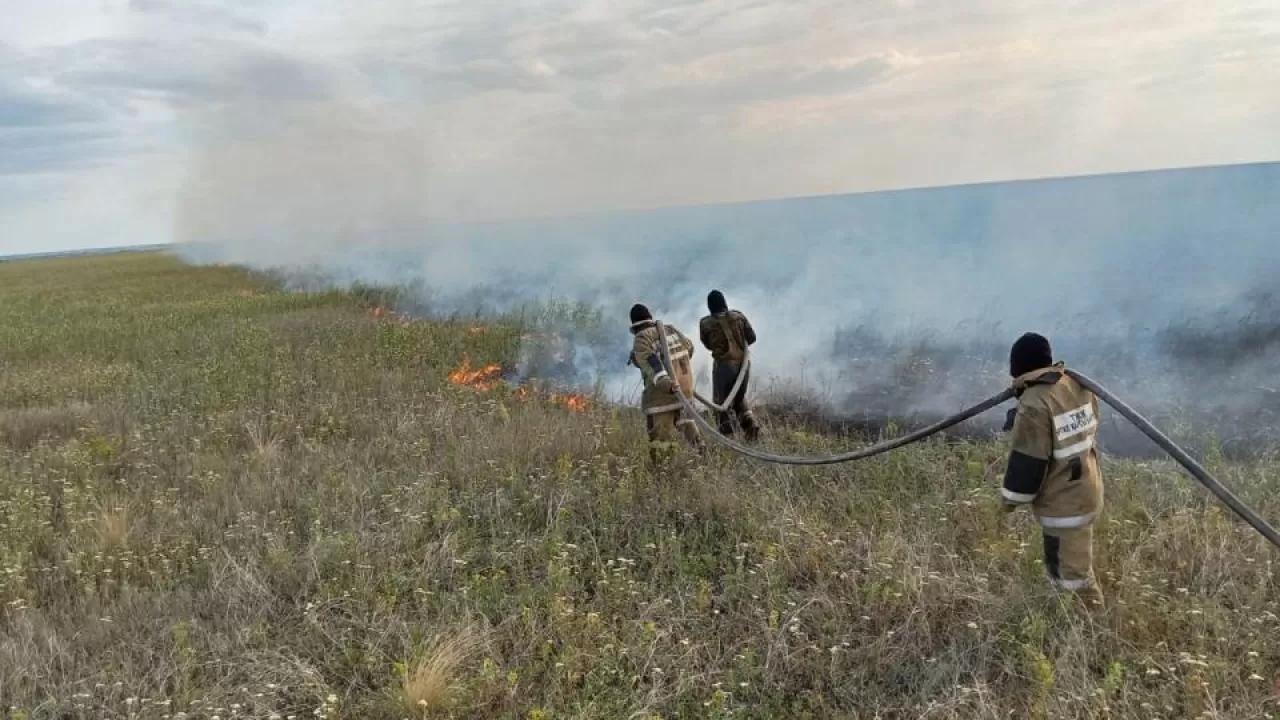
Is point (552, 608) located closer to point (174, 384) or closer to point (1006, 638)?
point (1006, 638)

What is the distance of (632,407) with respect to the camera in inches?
391

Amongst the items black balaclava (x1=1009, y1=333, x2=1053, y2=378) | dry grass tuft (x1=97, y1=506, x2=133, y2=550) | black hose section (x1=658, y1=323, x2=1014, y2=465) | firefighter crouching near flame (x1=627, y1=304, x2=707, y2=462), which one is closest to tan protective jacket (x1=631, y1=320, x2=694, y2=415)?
firefighter crouching near flame (x1=627, y1=304, x2=707, y2=462)

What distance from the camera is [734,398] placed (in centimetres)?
823

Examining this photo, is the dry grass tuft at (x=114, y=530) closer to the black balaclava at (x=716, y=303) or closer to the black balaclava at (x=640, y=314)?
the black balaclava at (x=640, y=314)

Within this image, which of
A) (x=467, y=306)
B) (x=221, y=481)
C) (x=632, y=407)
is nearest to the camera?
(x=221, y=481)

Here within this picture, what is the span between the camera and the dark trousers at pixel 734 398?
8.19 m

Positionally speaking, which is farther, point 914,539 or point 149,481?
point 149,481

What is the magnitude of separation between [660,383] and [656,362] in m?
0.22

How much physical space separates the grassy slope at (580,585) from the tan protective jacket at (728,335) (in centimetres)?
100

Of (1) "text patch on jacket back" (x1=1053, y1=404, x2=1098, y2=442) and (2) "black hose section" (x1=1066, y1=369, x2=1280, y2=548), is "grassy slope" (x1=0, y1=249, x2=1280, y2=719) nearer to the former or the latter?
(2) "black hose section" (x1=1066, y1=369, x2=1280, y2=548)

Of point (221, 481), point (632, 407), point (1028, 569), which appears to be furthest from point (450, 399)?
point (1028, 569)

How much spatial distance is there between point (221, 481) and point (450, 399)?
3299 mm

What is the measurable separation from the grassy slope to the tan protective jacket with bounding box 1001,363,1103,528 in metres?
0.56

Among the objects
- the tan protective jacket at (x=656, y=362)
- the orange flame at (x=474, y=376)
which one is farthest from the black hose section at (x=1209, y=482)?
the orange flame at (x=474, y=376)
